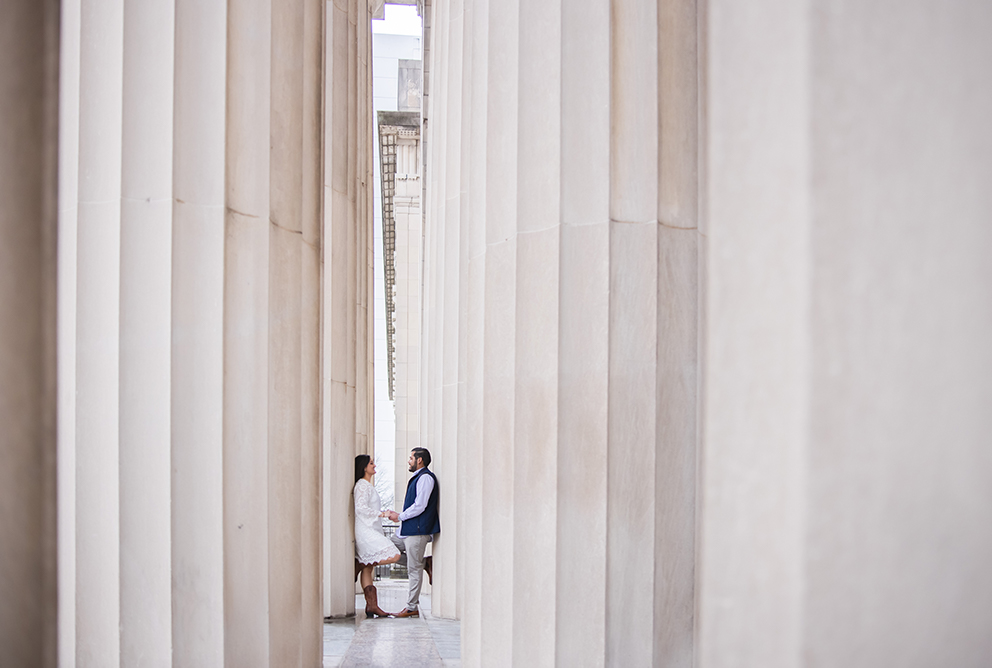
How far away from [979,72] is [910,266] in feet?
1.65

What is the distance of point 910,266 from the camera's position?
6.67ft

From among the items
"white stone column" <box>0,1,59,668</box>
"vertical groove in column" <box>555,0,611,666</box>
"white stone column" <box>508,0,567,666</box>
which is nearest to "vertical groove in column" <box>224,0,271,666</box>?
"white stone column" <box>0,1,59,668</box>

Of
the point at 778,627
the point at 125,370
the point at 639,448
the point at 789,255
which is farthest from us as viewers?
the point at 639,448

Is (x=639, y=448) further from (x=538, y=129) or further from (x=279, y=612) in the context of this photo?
(x=279, y=612)

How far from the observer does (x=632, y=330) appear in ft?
33.2

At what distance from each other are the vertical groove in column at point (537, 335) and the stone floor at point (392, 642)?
23.7 ft

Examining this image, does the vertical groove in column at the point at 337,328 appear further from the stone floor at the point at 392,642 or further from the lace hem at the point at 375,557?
the stone floor at the point at 392,642

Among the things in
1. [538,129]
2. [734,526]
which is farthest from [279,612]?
[734,526]

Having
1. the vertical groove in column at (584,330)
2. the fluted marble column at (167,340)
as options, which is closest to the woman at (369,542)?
the fluted marble column at (167,340)

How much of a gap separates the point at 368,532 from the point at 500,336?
15.1 m

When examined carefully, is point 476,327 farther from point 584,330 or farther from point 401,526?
point 401,526

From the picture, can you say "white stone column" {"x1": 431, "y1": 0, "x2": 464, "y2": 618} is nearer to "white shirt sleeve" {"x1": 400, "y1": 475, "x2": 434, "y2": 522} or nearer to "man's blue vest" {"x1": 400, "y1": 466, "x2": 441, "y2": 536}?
"man's blue vest" {"x1": 400, "y1": 466, "x2": 441, "y2": 536}

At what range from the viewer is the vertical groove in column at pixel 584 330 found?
9836mm

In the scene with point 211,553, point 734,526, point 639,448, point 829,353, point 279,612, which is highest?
point 829,353
